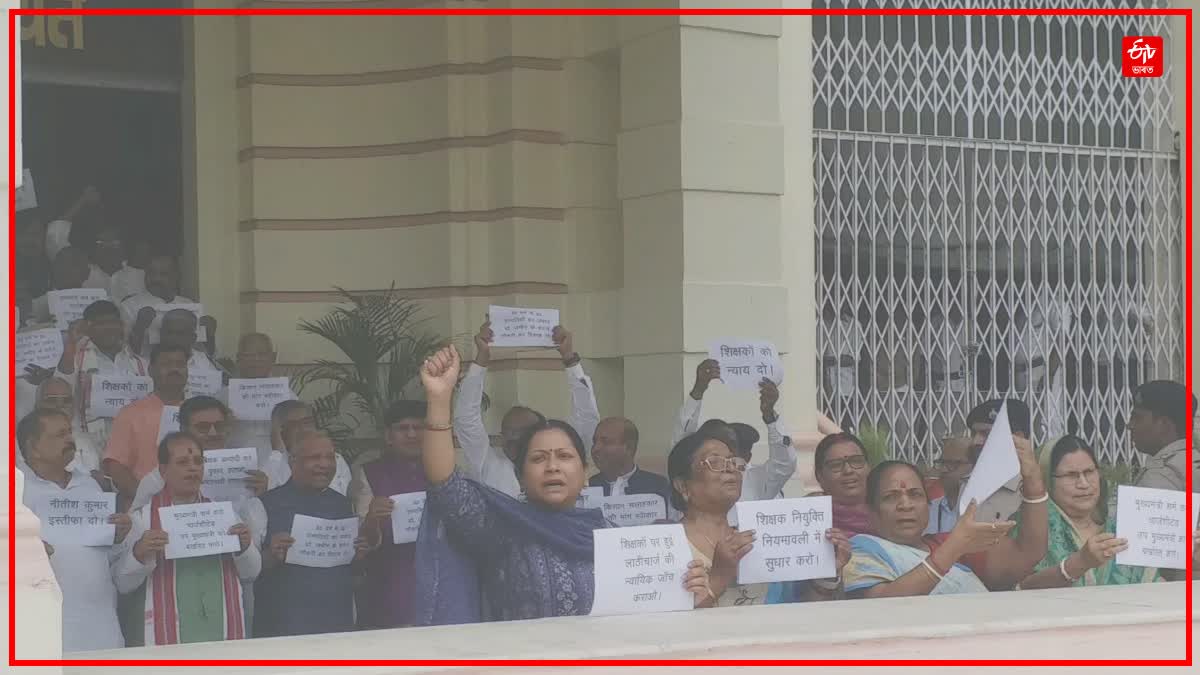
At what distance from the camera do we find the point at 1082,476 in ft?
17.8

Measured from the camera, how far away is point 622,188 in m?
8.04

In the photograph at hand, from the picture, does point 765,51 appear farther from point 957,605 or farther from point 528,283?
point 957,605

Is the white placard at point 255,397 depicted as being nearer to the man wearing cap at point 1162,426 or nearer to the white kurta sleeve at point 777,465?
the white kurta sleeve at point 777,465

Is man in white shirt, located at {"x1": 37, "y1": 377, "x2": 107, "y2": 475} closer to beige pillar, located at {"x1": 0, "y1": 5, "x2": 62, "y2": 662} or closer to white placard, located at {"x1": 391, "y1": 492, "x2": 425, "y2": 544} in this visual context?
white placard, located at {"x1": 391, "y1": 492, "x2": 425, "y2": 544}

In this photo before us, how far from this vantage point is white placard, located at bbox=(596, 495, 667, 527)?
20.1ft

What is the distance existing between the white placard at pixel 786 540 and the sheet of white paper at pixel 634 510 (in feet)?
4.39

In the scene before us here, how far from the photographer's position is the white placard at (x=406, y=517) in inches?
228

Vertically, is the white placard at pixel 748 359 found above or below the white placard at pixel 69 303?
below

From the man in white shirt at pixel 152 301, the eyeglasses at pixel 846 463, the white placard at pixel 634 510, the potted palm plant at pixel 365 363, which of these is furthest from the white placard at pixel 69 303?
the eyeglasses at pixel 846 463

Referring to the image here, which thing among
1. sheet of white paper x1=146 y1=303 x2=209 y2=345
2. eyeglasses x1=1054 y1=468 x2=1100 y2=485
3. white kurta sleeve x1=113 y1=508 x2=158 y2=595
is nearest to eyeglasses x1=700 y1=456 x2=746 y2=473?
eyeglasses x1=1054 y1=468 x2=1100 y2=485

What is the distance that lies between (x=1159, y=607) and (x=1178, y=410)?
9.15 ft

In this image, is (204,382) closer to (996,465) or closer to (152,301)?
(152,301)

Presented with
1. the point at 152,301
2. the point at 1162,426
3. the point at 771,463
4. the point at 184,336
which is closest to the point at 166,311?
the point at 152,301

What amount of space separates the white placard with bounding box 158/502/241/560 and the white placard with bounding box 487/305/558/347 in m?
1.41
